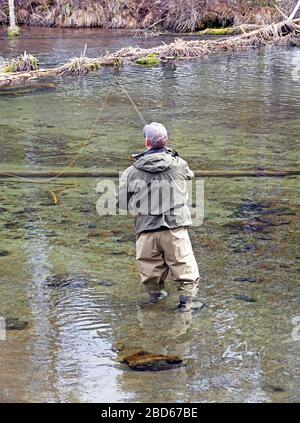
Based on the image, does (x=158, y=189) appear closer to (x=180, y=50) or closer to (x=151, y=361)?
(x=151, y=361)

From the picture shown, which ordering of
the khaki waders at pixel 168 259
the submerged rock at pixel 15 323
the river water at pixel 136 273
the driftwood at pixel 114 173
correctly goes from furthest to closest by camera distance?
the driftwood at pixel 114 173 → the khaki waders at pixel 168 259 → the submerged rock at pixel 15 323 → the river water at pixel 136 273

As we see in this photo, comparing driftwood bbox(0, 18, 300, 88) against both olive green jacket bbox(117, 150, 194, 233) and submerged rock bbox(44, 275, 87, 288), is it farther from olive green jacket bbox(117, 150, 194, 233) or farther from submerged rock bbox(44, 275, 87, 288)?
olive green jacket bbox(117, 150, 194, 233)

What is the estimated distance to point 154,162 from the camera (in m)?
5.34

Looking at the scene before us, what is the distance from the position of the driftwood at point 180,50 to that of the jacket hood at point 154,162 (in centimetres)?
1246

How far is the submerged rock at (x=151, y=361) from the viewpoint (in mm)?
4609

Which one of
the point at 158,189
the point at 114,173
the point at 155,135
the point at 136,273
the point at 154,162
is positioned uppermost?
the point at 155,135

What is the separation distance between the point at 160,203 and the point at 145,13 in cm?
2614

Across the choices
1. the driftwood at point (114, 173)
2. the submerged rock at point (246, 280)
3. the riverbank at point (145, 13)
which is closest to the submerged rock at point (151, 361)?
the submerged rock at point (246, 280)

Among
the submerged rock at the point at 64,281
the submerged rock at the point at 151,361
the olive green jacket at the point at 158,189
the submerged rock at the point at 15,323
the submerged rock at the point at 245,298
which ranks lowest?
the submerged rock at the point at 64,281

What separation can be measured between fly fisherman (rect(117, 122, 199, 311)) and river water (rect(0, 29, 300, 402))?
38 cm

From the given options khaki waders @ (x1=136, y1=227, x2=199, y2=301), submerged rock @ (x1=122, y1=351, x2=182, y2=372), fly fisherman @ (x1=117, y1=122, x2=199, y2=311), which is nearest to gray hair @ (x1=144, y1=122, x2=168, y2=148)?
fly fisherman @ (x1=117, y1=122, x2=199, y2=311)

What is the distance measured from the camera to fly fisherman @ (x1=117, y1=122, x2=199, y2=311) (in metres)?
5.38

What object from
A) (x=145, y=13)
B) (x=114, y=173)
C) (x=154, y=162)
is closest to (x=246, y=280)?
(x=154, y=162)

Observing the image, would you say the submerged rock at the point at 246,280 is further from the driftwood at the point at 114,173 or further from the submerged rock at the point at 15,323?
the driftwood at the point at 114,173
